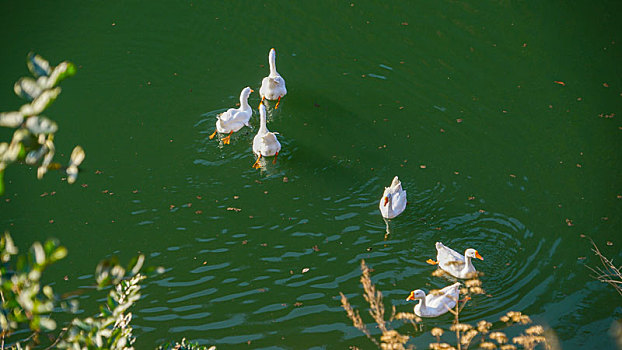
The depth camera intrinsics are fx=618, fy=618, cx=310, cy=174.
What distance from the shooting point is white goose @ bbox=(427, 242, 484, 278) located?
6250 millimetres

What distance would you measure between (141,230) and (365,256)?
254 centimetres

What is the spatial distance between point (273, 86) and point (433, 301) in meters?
3.85

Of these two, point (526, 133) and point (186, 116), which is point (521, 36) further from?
point (186, 116)

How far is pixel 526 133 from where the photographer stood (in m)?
8.24

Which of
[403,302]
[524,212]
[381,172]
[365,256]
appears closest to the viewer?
[403,302]

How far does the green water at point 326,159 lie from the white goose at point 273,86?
0.68 feet

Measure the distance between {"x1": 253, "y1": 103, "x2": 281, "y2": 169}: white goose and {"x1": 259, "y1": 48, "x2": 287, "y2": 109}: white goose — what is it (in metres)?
0.83

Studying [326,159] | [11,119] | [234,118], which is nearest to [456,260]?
[326,159]

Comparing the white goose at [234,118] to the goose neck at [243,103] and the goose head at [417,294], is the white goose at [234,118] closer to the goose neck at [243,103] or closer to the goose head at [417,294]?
the goose neck at [243,103]

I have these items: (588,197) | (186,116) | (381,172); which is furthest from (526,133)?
(186,116)

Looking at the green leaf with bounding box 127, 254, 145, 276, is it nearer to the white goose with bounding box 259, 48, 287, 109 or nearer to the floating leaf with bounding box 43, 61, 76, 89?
the floating leaf with bounding box 43, 61, 76, 89

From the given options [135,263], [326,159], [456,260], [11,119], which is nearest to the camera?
[11,119]

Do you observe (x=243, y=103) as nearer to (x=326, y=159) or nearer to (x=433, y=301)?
(x=326, y=159)

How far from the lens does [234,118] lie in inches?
312
